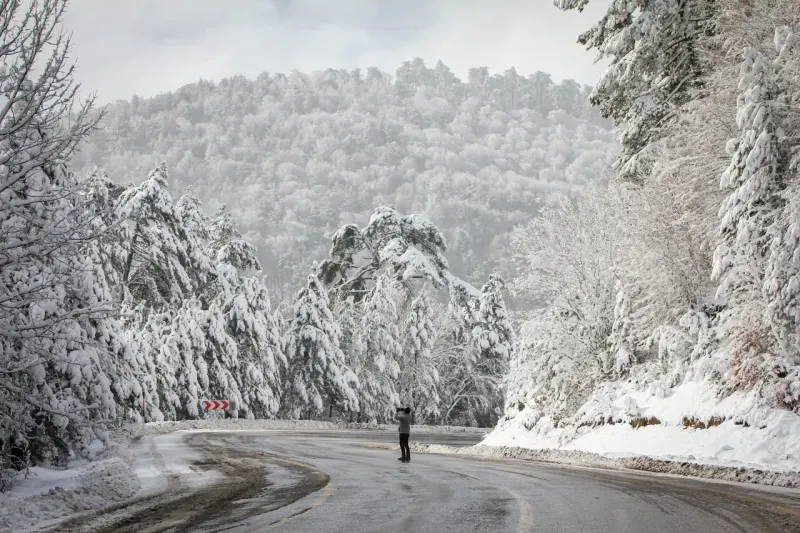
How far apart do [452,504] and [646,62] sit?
18.8m

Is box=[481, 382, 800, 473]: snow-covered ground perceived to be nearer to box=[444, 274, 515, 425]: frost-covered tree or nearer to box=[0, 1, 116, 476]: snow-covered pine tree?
box=[0, 1, 116, 476]: snow-covered pine tree

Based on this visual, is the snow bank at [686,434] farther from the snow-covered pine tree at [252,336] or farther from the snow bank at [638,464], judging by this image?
the snow-covered pine tree at [252,336]

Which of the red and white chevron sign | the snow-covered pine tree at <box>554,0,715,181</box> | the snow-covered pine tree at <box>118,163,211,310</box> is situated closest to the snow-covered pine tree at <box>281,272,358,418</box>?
the red and white chevron sign

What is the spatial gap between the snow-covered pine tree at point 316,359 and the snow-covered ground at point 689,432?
32045mm

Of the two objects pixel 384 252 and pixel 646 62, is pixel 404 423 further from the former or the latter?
pixel 384 252

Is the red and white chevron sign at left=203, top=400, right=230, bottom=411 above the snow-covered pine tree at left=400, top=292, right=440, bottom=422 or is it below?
below

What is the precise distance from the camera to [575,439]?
2283 cm

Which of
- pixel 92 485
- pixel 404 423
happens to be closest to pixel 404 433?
pixel 404 423

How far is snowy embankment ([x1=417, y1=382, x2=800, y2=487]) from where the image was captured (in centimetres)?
1502

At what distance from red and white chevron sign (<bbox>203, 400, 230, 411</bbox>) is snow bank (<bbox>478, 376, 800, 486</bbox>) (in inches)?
1071

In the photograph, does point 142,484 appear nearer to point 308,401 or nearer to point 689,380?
point 689,380

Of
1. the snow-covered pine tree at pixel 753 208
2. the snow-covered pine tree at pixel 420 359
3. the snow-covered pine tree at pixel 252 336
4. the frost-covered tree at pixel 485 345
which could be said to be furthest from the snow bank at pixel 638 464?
the frost-covered tree at pixel 485 345

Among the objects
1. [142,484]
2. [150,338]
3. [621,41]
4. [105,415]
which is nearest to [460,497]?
[142,484]

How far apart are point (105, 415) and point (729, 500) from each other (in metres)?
11.6
